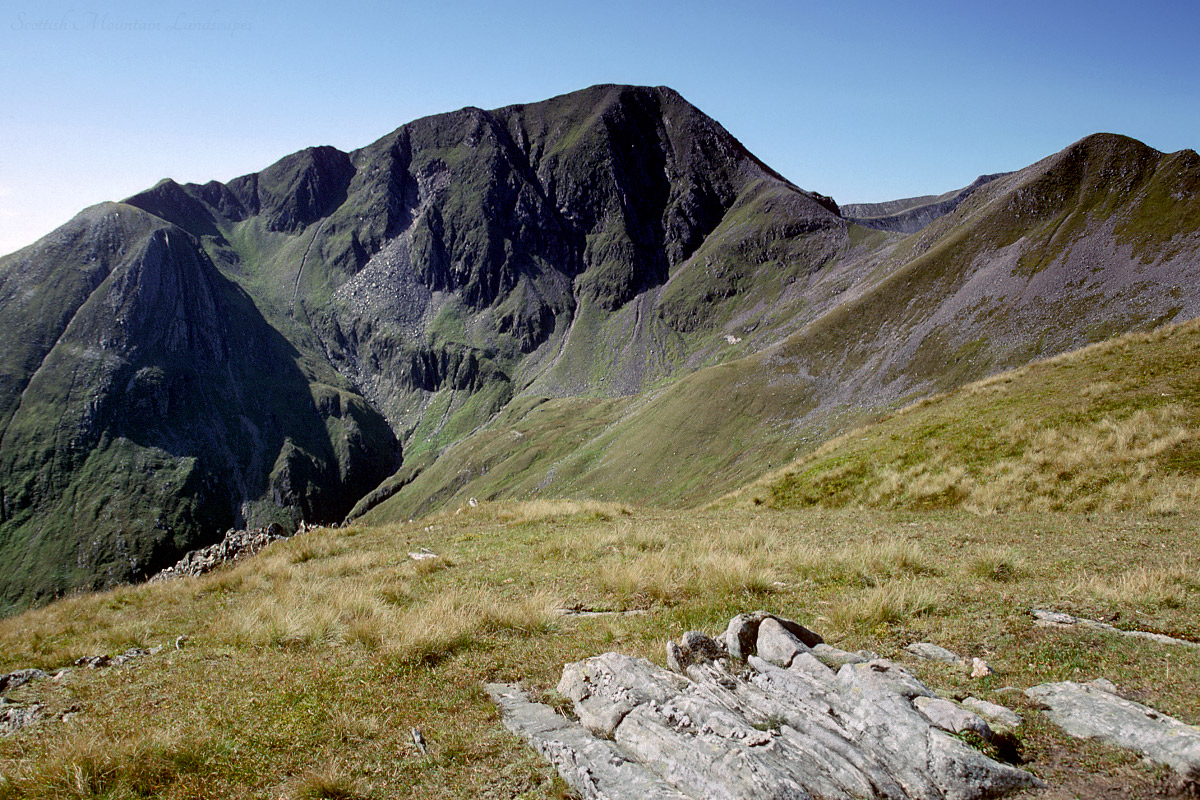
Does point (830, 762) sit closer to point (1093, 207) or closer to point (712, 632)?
point (712, 632)

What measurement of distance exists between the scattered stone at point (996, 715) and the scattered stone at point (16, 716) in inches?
→ 442

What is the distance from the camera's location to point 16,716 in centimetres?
762

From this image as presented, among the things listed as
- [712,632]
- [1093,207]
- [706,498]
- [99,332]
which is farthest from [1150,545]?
[99,332]

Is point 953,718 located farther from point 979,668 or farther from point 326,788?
point 326,788

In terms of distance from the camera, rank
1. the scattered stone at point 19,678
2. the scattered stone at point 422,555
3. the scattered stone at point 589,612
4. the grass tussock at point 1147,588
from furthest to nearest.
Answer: the scattered stone at point 422,555
the scattered stone at point 589,612
the scattered stone at point 19,678
the grass tussock at point 1147,588

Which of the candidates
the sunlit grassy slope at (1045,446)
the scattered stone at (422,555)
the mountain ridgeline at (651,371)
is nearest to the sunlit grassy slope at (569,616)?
the sunlit grassy slope at (1045,446)

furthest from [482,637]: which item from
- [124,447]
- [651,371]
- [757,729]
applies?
[124,447]

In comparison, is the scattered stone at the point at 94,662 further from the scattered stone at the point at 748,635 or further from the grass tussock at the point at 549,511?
the grass tussock at the point at 549,511

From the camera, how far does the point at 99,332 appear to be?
183 meters

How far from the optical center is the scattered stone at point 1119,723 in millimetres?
4680

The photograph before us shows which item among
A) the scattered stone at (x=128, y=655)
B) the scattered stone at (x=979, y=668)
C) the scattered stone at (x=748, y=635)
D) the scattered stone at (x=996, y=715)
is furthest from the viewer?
the scattered stone at (x=128, y=655)

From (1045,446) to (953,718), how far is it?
18.8m

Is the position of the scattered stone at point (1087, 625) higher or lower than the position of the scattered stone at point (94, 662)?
higher

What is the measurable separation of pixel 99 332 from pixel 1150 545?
801 feet
